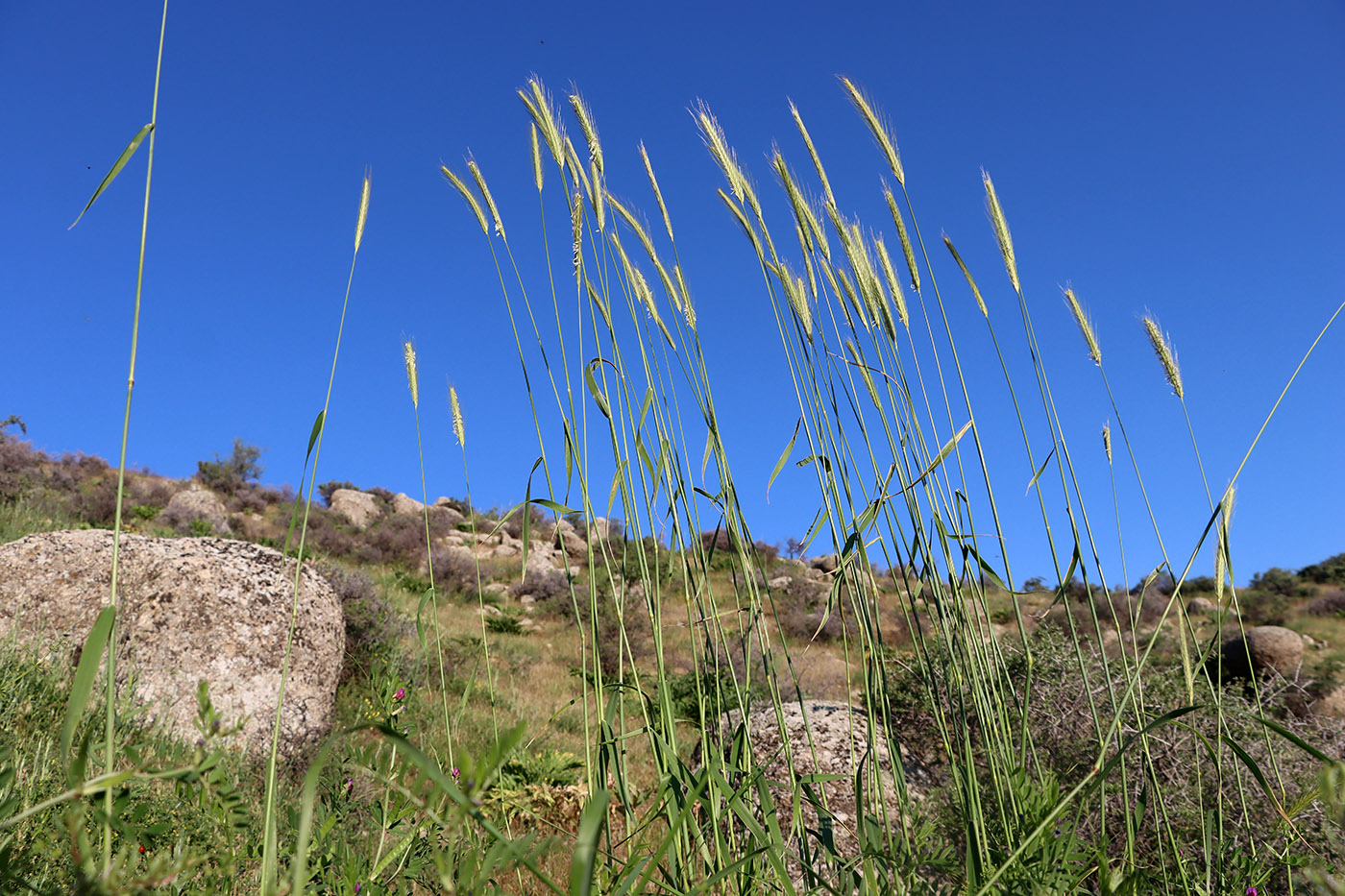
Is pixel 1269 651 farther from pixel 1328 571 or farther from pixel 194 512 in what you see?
pixel 194 512

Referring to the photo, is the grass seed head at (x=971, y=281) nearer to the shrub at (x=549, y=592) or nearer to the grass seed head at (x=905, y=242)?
the grass seed head at (x=905, y=242)

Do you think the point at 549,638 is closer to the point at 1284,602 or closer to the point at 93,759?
the point at 93,759

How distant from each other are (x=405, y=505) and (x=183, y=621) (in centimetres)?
1751

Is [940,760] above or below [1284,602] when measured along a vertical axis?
below

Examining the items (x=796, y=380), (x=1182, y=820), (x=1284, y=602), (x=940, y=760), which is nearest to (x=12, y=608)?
(x=796, y=380)

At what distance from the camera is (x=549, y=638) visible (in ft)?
31.1

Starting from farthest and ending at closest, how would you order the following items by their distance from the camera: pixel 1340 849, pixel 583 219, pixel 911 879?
pixel 1340 849, pixel 583 219, pixel 911 879

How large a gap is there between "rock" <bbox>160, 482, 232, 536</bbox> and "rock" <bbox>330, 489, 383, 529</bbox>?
2.86m

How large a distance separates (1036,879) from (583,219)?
136 centimetres

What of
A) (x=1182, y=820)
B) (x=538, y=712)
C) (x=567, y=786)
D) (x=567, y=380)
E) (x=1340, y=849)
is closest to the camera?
(x=567, y=380)

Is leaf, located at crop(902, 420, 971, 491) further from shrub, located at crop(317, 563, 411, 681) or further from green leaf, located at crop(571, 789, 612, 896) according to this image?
shrub, located at crop(317, 563, 411, 681)

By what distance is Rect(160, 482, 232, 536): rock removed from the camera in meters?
12.0

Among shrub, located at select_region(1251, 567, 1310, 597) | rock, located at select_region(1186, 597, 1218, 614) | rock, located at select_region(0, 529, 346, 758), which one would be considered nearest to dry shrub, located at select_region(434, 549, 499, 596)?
rock, located at select_region(0, 529, 346, 758)

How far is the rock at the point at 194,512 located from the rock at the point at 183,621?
8.32 m
